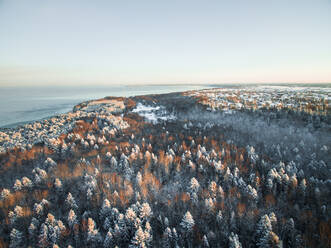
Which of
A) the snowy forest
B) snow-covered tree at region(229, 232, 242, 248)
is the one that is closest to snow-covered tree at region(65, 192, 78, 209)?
the snowy forest

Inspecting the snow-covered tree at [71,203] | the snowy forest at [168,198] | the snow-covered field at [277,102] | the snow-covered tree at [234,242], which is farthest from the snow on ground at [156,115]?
the snow-covered tree at [234,242]

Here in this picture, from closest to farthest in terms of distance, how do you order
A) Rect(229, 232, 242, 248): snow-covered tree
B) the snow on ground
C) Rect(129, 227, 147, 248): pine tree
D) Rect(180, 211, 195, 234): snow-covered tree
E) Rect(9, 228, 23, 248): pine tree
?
Rect(229, 232, 242, 248): snow-covered tree
Rect(129, 227, 147, 248): pine tree
Rect(9, 228, 23, 248): pine tree
Rect(180, 211, 195, 234): snow-covered tree
the snow on ground

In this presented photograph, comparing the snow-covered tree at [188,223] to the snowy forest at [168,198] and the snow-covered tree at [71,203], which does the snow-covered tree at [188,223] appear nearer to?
the snowy forest at [168,198]

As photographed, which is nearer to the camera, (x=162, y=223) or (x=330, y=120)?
(x=162, y=223)

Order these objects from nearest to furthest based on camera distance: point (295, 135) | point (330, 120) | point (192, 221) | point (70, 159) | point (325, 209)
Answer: point (192, 221)
point (325, 209)
point (70, 159)
point (295, 135)
point (330, 120)

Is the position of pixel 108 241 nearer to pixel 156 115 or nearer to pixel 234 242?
pixel 234 242

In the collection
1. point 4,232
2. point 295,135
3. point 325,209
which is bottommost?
point 4,232

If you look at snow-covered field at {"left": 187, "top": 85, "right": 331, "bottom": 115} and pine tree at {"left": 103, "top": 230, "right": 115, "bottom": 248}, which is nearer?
pine tree at {"left": 103, "top": 230, "right": 115, "bottom": 248}

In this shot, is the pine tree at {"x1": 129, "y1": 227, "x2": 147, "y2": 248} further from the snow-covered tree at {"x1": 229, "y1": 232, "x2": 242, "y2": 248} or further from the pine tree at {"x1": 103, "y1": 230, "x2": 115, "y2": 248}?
the snow-covered tree at {"x1": 229, "y1": 232, "x2": 242, "y2": 248}

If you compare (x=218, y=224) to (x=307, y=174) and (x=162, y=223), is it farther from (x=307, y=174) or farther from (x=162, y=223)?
(x=307, y=174)

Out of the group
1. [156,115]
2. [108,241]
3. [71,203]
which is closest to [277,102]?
[156,115]

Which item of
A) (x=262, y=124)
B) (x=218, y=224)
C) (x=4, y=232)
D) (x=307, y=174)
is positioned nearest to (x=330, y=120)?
(x=262, y=124)
